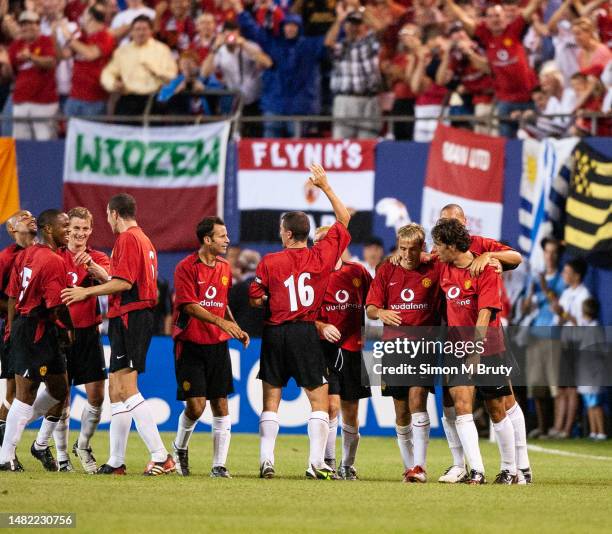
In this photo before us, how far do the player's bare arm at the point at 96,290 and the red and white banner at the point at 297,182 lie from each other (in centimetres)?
925

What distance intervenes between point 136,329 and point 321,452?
1887 mm

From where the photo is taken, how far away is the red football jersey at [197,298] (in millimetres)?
11422

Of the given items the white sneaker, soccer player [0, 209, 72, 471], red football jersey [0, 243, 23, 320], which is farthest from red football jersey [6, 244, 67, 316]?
the white sneaker

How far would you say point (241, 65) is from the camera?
2028 cm

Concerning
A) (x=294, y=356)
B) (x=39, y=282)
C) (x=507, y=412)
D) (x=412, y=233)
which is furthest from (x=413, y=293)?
(x=39, y=282)

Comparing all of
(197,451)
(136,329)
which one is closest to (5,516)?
(136,329)

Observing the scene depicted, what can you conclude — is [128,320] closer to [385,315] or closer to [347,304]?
[347,304]

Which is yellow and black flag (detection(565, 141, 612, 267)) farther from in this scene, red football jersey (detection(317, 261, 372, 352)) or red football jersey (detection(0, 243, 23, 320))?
red football jersey (detection(0, 243, 23, 320))

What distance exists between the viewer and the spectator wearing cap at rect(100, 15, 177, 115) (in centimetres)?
2030

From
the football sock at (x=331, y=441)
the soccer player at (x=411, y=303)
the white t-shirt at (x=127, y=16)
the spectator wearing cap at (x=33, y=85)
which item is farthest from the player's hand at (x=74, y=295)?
the white t-shirt at (x=127, y=16)

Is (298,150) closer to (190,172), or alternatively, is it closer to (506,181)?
(190,172)

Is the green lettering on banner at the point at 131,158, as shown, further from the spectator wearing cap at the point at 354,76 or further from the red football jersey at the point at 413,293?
the red football jersey at the point at 413,293

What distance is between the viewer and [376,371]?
40.0 ft

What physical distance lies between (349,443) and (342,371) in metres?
0.64
